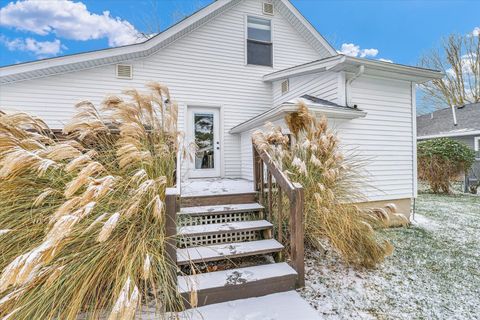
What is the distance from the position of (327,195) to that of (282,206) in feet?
1.99

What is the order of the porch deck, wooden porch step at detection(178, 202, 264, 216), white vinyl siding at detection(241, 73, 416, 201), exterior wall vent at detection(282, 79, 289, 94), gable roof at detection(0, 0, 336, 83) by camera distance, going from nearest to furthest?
1. wooden porch step at detection(178, 202, 264, 216)
2. the porch deck
3. white vinyl siding at detection(241, 73, 416, 201)
4. gable roof at detection(0, 0, 336, 83)
5. exterior wall vent at detection(282, 79, 289, 94)

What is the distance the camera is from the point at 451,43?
17359 millimetres

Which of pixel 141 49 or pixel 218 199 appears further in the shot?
pixel 141 49

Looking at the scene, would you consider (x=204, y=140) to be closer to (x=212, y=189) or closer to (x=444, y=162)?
(x=212, y=189)

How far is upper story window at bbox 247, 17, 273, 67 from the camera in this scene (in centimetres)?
760

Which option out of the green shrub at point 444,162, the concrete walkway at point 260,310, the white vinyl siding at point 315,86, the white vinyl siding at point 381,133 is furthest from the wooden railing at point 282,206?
the green shrub at point 444,162

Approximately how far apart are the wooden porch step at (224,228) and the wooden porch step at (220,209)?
0.57 ft

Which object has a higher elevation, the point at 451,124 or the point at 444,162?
the point at 451,124

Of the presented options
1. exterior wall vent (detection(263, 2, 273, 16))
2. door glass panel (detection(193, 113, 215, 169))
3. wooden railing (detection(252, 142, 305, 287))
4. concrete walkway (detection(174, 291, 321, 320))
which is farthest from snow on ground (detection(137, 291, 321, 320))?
exterior wall vent (detection(263, 2, 273, 16))

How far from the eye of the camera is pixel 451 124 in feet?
46.2

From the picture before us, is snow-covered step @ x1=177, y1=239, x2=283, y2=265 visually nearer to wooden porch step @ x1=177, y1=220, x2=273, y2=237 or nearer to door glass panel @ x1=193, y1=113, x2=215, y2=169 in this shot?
wooden porch step @ x1=177, y1=220, x2=273, y2=237

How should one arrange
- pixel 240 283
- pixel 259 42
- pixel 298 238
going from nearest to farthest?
pixel 240 283 < pixel 298 238 < pixel 259 42

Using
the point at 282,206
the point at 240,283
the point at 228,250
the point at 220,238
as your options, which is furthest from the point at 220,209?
the point at 240,283

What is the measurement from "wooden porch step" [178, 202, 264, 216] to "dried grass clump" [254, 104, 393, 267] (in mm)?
740
